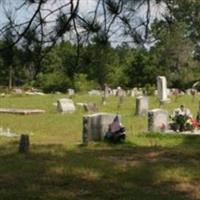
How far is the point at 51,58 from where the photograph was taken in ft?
26.7

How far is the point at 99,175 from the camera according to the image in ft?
33.1

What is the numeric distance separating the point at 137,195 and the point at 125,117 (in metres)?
16.3

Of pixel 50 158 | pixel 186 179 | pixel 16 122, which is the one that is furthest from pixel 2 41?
pixel 16 122

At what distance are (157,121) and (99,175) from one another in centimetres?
926

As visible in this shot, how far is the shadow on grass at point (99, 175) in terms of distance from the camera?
8734 millimetres

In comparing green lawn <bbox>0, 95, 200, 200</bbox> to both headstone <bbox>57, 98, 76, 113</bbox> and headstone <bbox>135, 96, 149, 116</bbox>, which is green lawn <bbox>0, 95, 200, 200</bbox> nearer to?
headstone <bbox>135, 96, 149, 116</bbox>

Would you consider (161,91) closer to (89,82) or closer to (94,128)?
(94,128)

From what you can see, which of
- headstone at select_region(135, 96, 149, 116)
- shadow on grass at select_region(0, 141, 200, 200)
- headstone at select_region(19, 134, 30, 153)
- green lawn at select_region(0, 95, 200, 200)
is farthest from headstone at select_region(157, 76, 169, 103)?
headstone at select_region(19, 134, 30, 153)

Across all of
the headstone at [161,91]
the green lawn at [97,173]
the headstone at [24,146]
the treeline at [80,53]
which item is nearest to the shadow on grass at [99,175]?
the green lawn at [97,173]

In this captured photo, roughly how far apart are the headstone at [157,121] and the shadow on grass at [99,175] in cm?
560

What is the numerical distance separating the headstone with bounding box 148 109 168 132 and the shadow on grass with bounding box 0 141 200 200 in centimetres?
560

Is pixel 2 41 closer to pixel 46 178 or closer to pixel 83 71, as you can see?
pixel 83 71

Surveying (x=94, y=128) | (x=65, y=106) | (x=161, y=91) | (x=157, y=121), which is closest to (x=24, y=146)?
(x=94, y=128)

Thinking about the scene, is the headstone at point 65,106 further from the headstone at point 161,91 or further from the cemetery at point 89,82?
the cemetery at point 89,82
